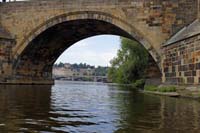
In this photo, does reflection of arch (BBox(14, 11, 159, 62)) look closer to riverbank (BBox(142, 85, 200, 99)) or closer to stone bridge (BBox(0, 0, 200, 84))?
stone bridge (BBox(0, 0, 200, 84))

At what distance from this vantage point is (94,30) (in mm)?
32875

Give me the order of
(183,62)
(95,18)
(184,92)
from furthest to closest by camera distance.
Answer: (95,18)
(183,62)
(184,92)

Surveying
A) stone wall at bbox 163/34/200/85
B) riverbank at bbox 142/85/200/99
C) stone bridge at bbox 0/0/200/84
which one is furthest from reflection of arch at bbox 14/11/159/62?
riverbank at bbox 142/85/200/99

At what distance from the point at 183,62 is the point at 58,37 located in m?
15.8

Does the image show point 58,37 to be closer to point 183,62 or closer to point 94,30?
point 94,30

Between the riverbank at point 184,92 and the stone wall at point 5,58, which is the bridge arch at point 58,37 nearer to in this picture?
the stone wall at point 5,58

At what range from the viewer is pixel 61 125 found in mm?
7883

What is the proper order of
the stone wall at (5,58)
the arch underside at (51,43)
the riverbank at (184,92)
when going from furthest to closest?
the stone wall at (5,58), the arch underside at (51,43), the riverbank at (184,92)

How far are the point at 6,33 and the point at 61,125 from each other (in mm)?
25612

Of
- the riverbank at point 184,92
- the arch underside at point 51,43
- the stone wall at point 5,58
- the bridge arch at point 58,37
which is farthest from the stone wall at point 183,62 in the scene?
the stone wall at point 5,58

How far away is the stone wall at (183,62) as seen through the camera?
749 inches

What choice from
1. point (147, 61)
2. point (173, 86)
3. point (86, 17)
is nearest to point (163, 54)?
point (173, 86)

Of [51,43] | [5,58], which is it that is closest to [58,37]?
[51,43]

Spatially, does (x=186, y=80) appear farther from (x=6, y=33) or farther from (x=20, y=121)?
(x=6, y=33)
